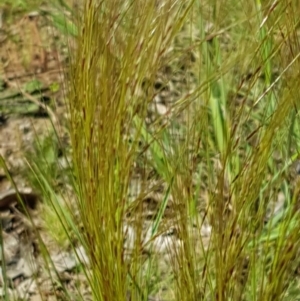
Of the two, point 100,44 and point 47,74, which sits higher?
point 47,74

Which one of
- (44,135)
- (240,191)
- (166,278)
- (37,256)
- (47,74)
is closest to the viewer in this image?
(240,191)

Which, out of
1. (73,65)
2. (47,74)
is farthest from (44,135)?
(73,65)

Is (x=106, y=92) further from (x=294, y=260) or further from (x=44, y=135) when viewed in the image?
(x=44, y=135)

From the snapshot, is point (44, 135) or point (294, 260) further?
point (44, 135)

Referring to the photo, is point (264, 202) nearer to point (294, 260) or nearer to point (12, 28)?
point (294, 260)

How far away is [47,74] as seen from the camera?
2.36 metres

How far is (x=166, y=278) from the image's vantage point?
5.86ft

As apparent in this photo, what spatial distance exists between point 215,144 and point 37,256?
0.50 meters

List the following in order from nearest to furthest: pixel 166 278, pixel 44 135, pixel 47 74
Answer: pixel 166 278
pixel 44 135
pixel 47 74

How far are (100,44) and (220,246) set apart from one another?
33cm

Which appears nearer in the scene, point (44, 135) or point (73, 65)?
point (73, 65)

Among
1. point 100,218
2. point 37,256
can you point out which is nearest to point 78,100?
point 100,218

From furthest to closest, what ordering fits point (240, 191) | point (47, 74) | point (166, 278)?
point (47, 74) → point (166, 278) → point (240, 191)

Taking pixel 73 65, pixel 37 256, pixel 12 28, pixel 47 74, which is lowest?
pixel 37 256
